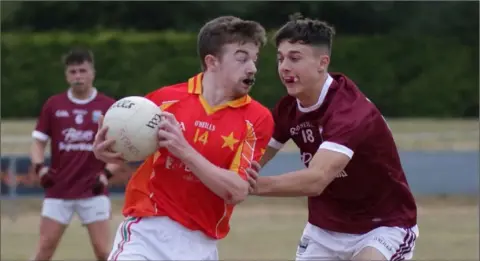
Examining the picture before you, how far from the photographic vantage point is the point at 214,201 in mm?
5043

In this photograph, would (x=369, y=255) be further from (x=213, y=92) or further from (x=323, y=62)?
(x=213, y=92)

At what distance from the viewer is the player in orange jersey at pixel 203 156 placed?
496 centimetres

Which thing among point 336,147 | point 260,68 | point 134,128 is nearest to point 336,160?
point 336,147

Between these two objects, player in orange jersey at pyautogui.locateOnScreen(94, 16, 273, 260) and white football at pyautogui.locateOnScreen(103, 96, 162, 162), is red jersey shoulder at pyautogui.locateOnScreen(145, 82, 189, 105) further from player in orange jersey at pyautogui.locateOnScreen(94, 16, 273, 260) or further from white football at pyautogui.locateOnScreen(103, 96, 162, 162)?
white football at pyautogui.locateOnScreen(103, 96, 162, 162)

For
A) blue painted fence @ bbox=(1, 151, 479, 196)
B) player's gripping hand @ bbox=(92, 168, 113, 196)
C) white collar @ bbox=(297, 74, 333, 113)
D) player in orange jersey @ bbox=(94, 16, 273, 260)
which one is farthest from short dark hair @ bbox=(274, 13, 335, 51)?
blue painted fence @ bbox=(1, 151, 479, 196)

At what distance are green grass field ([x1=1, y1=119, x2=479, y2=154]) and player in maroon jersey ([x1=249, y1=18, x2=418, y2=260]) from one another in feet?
37.4

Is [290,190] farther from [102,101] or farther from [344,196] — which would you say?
[102,101]

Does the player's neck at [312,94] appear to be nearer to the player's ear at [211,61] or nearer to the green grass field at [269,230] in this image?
the player's ear at [211,61]

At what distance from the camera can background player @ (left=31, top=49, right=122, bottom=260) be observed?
9.20 meters

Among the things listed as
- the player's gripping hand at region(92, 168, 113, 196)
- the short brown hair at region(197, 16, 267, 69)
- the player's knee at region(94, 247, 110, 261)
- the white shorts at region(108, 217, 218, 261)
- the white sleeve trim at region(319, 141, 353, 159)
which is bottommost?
the player's knee at region(94, 247, 110, 261)

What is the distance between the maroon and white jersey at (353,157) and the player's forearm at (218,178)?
0.90 m

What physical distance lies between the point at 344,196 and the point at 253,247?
18.2ft

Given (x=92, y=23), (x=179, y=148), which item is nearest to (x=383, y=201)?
(x=179, y=148)

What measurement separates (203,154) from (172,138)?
0.30 metres
